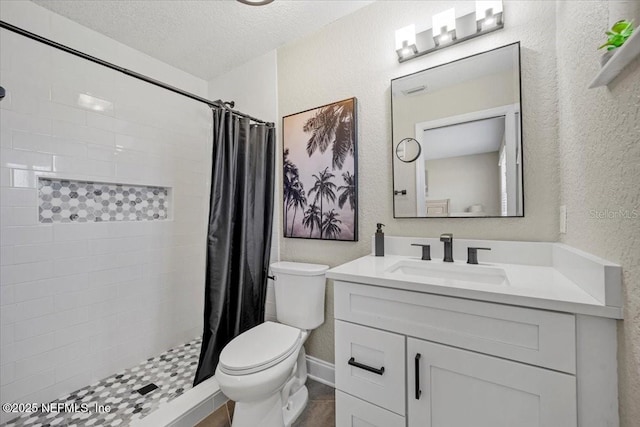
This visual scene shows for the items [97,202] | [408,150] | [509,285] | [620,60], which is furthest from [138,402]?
[620,60]

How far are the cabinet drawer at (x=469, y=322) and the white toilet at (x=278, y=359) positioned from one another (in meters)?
0.44

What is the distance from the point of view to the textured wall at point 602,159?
2.05 feet

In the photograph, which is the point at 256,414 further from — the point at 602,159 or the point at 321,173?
the point at 602,159

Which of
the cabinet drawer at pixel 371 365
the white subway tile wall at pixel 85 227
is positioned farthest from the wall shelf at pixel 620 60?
the white subway tile wall at pixel 85 227

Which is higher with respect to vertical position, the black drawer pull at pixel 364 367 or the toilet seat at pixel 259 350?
the black drawer pull at pixel 364 367

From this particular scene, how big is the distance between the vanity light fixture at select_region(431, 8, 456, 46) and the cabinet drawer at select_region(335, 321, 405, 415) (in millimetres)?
1489

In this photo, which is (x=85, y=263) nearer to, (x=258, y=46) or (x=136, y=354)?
(x=136, y=354)

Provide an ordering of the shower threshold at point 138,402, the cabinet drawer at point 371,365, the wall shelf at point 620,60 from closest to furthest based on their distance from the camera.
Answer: the wall shelf at point 620,60, the cabinet drawer at point 371,365, the shower threshold at point 138,402

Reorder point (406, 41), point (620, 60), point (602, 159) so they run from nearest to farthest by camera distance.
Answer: point (620, 60) → point (602, 159) → point (406, 41)

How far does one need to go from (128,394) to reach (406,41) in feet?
8.75

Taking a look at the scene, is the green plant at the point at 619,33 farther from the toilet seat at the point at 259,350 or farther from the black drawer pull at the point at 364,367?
the toilet seat at the point at 259,350

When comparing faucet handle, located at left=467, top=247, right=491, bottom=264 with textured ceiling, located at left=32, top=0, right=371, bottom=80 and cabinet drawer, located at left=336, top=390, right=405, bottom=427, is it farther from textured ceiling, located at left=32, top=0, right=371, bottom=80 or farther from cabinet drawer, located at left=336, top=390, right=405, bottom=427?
textured ceiling, located at left=32, top=0, right=371, bottom=80

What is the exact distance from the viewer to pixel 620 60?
611 millimetres

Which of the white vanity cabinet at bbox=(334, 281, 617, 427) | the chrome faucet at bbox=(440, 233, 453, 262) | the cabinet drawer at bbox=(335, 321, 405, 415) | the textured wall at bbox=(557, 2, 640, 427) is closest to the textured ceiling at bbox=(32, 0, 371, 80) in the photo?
the textured wall at bbox=(557, 2, 640, 427)
